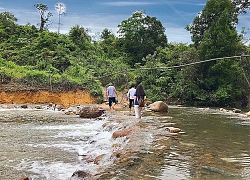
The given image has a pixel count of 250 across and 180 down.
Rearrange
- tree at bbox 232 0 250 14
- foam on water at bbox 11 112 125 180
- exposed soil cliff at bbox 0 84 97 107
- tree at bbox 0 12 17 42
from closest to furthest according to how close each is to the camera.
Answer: foam on water at bbox 11 112 125 180 < tree at bbox 232 0 250 14 < exposed soil cliff at bbox 0 84 97 107 < tree at bbox 0 12 17 42

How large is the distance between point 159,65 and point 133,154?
25.4m

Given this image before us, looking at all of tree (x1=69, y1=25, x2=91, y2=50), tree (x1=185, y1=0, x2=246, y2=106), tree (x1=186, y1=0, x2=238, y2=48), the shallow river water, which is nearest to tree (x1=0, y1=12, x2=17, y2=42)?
tree (x1=69, y1=25, x2=91, y2=50)

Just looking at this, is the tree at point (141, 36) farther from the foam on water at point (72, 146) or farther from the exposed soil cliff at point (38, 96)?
the foam on water at point (72, 146)

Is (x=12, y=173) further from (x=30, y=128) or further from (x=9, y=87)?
(x=9, y=87)

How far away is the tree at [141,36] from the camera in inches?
1687

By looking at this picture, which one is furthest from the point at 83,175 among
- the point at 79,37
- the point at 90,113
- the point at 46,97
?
the point at 79,37

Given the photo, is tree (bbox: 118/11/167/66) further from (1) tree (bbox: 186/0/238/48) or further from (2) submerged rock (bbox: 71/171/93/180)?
(2) submerged rock (bbox: 71/171/93/180)

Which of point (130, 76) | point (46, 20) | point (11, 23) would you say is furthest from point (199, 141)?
point (46, 20)

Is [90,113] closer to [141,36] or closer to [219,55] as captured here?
[219,55]

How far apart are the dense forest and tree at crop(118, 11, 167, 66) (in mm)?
5869

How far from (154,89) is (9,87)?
13.2 metres

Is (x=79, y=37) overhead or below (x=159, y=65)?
overhead

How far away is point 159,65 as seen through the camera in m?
31.1

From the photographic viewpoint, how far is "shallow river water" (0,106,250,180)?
5.12m
